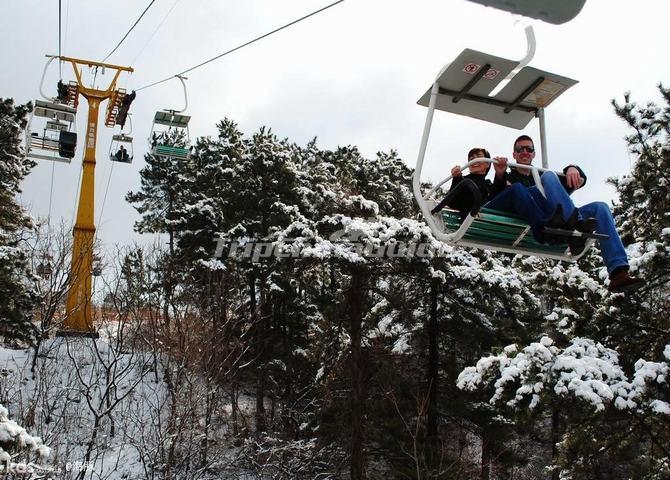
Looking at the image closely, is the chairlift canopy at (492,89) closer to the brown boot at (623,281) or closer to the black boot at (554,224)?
the black boot at (554,224)

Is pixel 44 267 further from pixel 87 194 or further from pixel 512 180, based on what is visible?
pixel 512 180

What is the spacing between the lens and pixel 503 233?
544 cm

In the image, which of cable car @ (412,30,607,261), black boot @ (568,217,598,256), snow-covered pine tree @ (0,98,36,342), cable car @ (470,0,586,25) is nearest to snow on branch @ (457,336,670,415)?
cable car @ (412,30,607,261)

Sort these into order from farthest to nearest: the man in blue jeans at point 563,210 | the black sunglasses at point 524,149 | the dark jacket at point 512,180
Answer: the dark jacket at point 512,180, the black sunglasses at point 524,149, the man in blue jeans at point 563,210

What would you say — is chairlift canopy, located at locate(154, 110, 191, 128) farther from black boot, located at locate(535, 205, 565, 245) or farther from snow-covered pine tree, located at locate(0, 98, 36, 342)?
black boot, located at locate(535, 205, 565, 245)

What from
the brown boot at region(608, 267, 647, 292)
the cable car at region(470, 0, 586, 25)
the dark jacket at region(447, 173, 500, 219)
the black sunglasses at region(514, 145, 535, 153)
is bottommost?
the cable car at region(470, 0, 586, 25)

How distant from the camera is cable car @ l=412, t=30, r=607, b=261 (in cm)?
513

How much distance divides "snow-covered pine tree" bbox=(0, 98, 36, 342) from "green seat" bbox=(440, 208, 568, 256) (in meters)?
16.2

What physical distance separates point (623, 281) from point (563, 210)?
0.66 metres

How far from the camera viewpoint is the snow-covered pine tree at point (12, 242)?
779 inches

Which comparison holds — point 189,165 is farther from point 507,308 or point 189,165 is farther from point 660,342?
point 660,342

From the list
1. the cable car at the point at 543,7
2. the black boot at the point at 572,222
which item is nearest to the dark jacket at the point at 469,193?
the black boot at the point at 572,222

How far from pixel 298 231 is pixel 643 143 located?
29.9 ft

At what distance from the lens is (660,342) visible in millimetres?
Result: 9758
